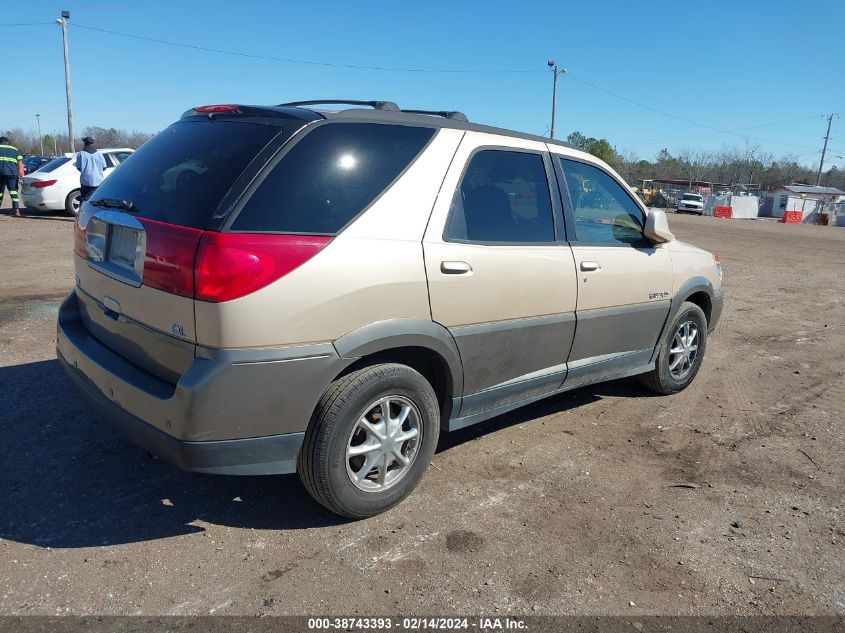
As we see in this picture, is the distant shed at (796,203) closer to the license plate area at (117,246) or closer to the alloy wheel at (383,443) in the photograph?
the alloy wheel at (383,443)

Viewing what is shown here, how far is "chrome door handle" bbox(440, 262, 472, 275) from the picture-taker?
3.24m

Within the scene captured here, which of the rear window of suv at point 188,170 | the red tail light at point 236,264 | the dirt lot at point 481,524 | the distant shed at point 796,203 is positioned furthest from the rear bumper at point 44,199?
the distant shed at point 796,203

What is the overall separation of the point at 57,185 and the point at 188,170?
13.5 meters

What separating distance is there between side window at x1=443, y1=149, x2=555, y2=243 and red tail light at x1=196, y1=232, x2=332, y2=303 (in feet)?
3.16

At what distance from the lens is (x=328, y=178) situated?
2.93m

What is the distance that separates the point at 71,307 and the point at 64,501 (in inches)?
42.3

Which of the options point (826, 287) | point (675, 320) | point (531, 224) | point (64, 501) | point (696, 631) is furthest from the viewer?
point (826, 287)

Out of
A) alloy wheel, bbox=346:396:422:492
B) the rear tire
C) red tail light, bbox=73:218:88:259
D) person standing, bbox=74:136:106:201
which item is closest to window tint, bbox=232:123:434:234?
alloy wheel, bbox=346:396:422:492

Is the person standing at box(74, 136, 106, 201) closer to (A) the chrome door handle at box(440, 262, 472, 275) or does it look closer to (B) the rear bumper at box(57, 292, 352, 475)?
(B) the rear bumper at box(57, 292, 352, 475)

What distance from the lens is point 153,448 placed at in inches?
111

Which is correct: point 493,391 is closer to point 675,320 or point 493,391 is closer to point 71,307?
point 675,320

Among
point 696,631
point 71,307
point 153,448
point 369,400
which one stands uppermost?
point 71,307

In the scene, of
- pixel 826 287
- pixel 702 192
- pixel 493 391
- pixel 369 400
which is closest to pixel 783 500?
pixel 493 391

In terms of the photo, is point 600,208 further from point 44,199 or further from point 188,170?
point 44,199
